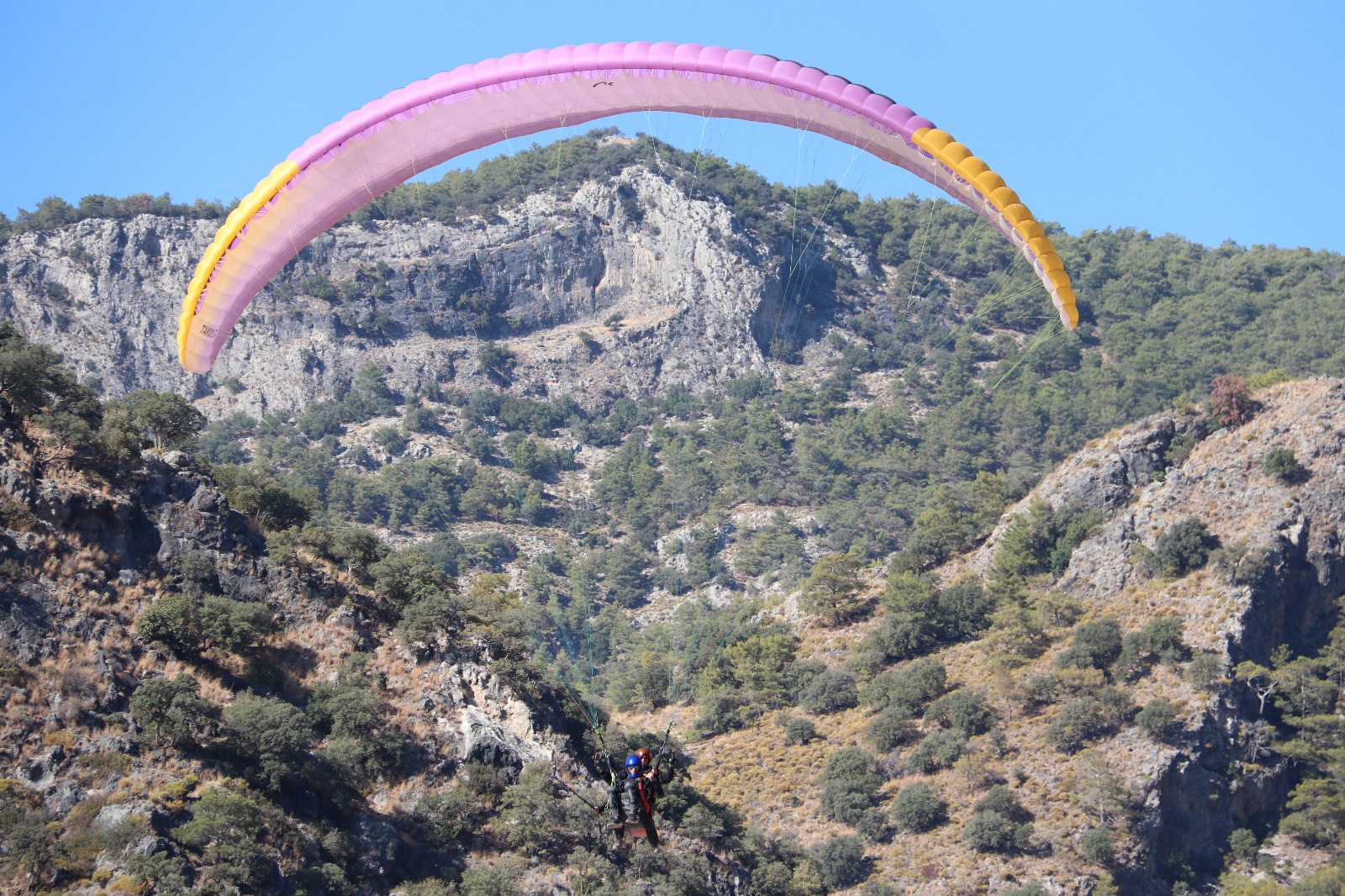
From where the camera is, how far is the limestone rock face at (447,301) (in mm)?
110688

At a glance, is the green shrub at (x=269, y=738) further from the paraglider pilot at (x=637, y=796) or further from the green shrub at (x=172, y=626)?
the paraglider pilot at (x=637, y=796)

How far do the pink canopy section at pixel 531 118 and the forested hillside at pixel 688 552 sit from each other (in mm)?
9095

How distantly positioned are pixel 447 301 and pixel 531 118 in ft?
303

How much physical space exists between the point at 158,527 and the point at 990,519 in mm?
42165

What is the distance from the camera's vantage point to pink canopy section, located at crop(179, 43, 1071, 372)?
2672cm

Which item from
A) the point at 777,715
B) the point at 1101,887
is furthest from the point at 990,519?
the point at 1101,887

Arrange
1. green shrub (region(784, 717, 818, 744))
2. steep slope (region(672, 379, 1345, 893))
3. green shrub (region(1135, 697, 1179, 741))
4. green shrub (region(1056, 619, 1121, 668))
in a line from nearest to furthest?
steep slope (region(672, 379, 1345, 893)), green shrub (region(1135, 697, 1179, 741)), green shrub (region(1056, 619, 1121, 668)), green shrub (region(784, 717, 818, 744))

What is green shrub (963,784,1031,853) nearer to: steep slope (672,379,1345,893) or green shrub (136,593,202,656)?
steep slope (672,379,1345,893)

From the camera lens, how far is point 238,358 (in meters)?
111

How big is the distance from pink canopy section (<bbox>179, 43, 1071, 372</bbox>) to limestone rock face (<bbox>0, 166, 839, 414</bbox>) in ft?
271

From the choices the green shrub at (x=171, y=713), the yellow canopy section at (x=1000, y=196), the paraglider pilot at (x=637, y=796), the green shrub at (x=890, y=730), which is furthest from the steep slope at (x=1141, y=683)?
the green shrub at (x=171, y=713)

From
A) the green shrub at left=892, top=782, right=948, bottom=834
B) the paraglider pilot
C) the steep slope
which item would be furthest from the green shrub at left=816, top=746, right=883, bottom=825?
the paraglider pilot

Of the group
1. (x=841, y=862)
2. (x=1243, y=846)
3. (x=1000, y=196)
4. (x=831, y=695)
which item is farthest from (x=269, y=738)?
(x=1243, y=846)

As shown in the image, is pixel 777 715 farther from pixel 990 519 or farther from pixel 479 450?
pixel 479 450
